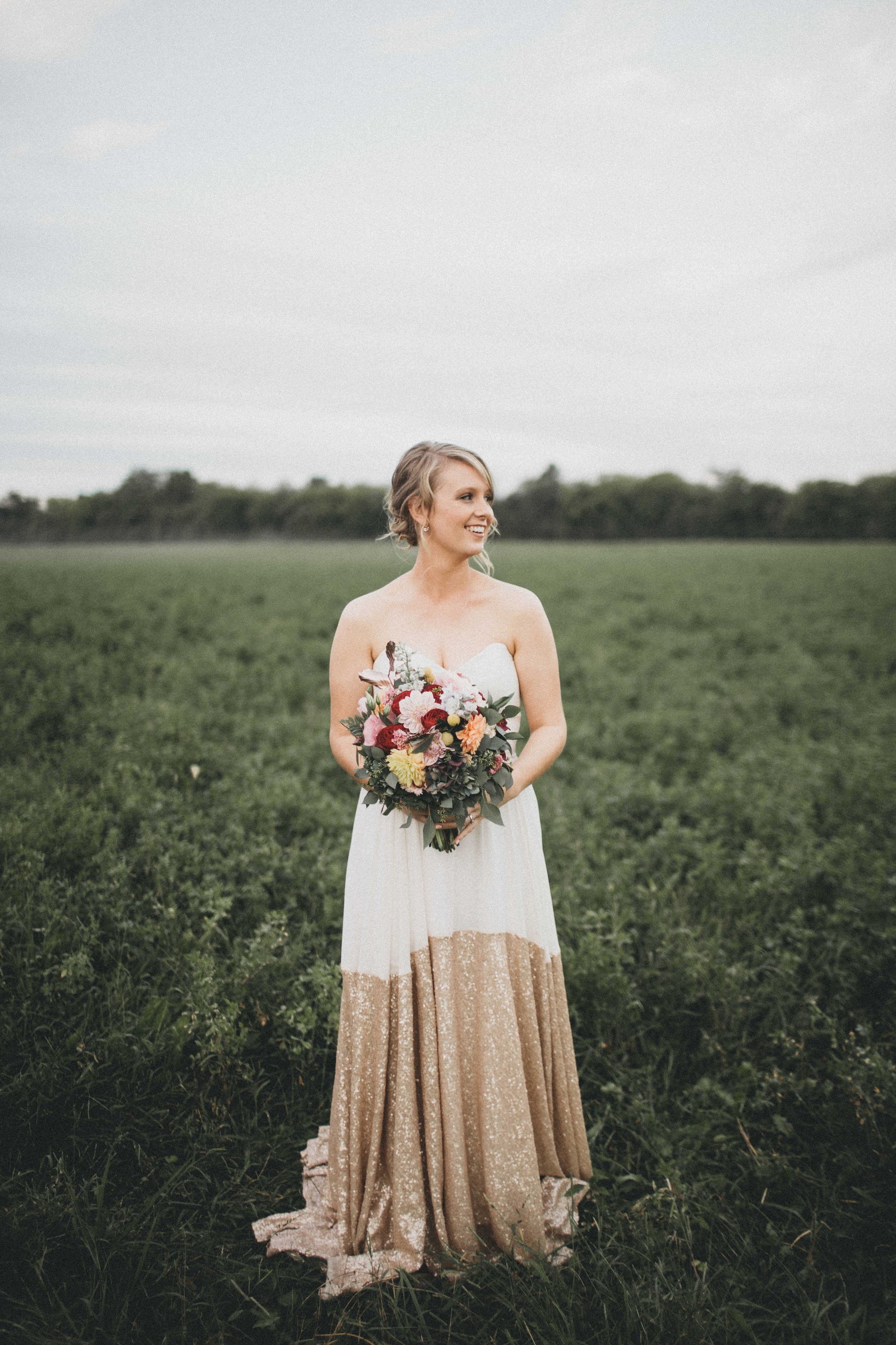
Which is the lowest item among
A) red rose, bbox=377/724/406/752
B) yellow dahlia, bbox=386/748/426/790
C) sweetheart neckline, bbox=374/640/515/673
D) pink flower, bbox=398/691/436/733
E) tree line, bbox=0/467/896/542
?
yellow dahlia, bbox=386/748/426/790

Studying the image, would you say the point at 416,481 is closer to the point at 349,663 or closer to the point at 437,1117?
the point at 349,663

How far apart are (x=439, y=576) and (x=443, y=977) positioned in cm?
141

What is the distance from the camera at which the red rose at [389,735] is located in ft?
6.89

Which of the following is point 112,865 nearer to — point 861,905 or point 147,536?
point 861,905

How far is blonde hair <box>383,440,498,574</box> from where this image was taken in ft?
8.11

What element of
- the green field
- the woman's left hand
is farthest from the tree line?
the green field

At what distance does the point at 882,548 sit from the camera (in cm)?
4094

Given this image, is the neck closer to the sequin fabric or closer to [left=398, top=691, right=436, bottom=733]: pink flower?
[left=398, top=691, right=436, bottom=733]: pink flower

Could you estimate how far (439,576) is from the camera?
2615 millimetres

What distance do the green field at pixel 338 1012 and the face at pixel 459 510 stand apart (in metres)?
2.40

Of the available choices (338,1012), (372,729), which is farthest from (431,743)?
(338,1012)

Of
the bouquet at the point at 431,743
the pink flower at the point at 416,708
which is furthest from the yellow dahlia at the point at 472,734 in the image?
the pink flower at the point at 416,708

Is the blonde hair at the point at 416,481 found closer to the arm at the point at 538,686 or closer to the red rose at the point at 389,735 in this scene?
the arm at the point at 538,686

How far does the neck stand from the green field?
2.17m
